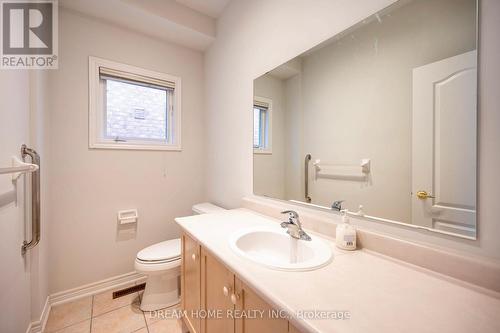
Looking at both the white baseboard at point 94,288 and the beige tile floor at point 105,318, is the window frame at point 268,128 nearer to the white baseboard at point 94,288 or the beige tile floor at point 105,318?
the beige tile floor at point 105,318

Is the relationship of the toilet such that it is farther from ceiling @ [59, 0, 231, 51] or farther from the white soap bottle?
ceiling @ [59, 0, 231, 51]

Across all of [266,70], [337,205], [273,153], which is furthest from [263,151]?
[337,205]

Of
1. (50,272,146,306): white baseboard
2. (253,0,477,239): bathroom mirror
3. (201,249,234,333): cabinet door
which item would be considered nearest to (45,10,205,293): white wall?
(50,272,146,306): white baseboard

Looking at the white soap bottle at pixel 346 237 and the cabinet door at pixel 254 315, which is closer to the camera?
the cabinet door at pixel 254 315

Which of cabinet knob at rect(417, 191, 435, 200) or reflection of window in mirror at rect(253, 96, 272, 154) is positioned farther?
reflection of window in mirror at rect(253, 96, 272, 154)

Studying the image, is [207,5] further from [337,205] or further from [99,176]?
[337,205]

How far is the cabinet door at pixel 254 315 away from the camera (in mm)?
629

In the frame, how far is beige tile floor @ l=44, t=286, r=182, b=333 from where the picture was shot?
143 cm

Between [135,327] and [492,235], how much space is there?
6.60 ft

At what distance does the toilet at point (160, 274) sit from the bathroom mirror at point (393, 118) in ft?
3.51

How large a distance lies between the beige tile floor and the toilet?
8cm

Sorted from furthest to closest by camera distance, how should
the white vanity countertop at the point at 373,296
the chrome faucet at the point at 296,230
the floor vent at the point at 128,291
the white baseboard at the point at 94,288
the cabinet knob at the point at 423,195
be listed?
the floor vent at the point at 128,291
the white baseboard at the point at 94,288
the chrome faucet at the point at 296,230
the cabinet knob at the point at 423,195
the white vanity countertop at the point at 373,296

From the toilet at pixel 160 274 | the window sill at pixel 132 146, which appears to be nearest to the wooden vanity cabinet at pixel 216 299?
the toilet at pixel 160 274

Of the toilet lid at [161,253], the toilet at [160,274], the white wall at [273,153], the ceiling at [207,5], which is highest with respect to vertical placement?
the ceiling at [207,5]
